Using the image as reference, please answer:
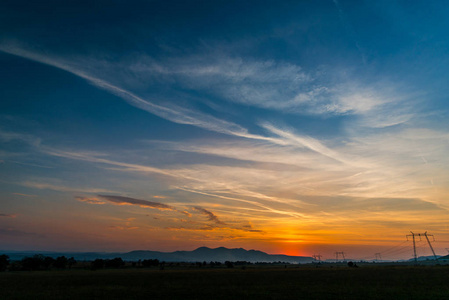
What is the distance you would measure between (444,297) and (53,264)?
17098 cm

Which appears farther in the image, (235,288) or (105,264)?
(105,264)

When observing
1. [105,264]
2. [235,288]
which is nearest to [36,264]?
[105,264]

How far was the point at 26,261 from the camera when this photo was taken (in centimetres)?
14000

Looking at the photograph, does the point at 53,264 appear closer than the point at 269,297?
No

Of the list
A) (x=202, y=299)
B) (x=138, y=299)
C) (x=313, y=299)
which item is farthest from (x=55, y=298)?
(x=313, y=299)

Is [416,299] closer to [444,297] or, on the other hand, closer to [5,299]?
[444,297]

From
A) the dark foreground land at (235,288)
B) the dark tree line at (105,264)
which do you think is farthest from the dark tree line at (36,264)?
the dark foreground land at (235,288)

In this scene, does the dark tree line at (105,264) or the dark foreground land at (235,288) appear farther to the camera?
the dark tree line at (105,264)

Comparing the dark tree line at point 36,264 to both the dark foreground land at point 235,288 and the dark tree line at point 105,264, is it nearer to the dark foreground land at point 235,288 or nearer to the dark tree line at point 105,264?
the dark tree line at point 105,264

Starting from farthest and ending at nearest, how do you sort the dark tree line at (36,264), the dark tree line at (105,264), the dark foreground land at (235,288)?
the dark tree line at (105,264)
the dark tree line at (36,264)
the dark foreground land at (235,288)

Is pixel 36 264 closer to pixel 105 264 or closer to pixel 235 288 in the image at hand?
pixel 105 264

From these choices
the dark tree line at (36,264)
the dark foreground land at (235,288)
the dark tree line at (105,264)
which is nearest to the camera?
the dark foreground land at (235,288)

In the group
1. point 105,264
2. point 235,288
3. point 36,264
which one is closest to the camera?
point 235,288

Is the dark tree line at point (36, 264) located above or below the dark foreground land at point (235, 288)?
below
